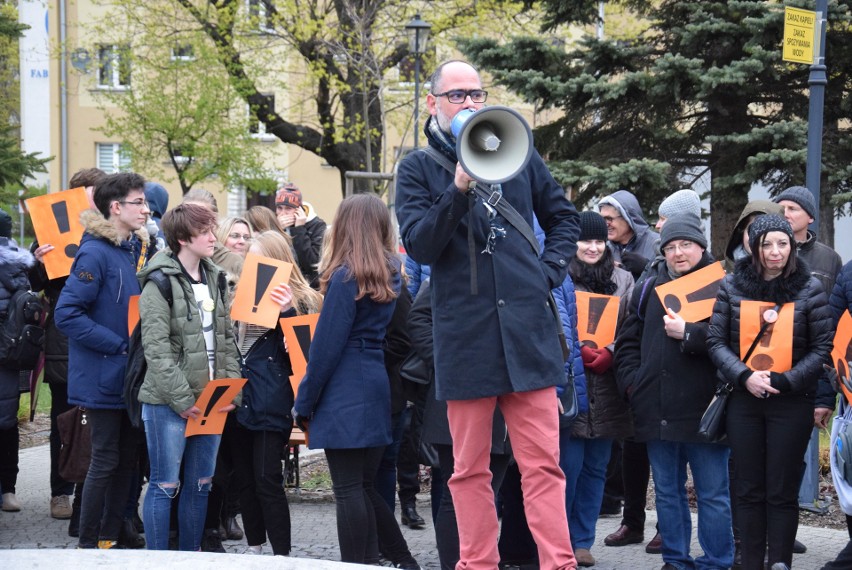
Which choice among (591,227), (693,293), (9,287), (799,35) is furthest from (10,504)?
(799,35)

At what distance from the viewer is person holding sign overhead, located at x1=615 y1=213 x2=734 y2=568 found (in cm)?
609

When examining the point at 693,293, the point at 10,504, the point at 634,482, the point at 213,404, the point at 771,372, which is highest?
the point at 693,293

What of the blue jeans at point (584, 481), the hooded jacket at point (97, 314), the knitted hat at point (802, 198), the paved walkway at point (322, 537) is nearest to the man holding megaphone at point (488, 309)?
the paved walkway at point (322, 537)

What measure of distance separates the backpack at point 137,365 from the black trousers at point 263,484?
63 cm

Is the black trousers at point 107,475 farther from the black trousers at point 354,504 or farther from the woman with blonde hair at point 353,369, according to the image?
the black trousers at point 354,504

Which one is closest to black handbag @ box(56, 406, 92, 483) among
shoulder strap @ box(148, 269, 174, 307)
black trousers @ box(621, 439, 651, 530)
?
shoulder strap @ box(148, 269, 174, 307)

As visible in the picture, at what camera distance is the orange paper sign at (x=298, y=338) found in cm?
637

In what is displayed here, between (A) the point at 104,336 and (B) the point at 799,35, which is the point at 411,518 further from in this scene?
(B) the point at 799,35

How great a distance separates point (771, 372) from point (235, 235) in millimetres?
3801

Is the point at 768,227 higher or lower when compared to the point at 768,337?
higher

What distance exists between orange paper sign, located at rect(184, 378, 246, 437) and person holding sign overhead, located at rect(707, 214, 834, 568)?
8.19 feet

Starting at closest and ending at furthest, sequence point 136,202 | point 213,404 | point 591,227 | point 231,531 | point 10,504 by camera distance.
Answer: point 213,404
point 136,202
point 591,227
point 231,531
point 10,504

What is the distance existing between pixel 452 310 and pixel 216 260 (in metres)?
3.01

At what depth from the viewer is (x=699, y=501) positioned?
20.1ft
